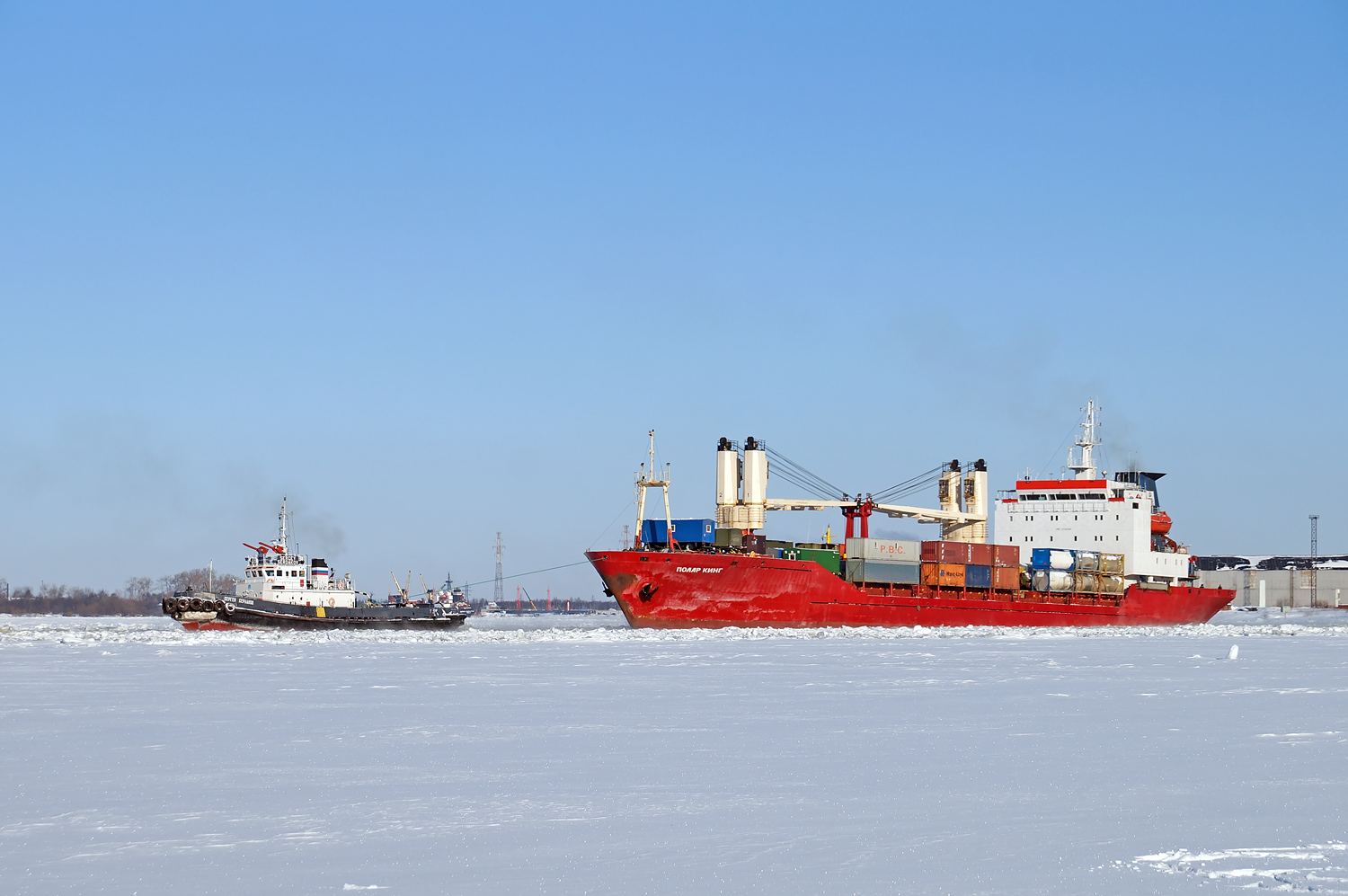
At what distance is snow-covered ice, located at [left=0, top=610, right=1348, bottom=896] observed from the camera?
7629mm

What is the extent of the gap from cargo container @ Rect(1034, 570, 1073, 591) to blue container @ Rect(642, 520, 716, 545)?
18.1 metres

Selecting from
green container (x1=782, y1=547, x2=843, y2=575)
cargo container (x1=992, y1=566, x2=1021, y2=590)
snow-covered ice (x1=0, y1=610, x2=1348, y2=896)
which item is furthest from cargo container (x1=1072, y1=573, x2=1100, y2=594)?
snow-covered ice (x1=0, y1=610, x2=1348, y2=896)

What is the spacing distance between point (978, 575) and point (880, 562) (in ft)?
20.3

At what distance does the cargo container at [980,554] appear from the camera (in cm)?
5197

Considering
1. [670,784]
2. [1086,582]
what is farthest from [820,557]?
[670,784]

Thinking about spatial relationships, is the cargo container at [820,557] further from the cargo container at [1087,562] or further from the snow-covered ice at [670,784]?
the snow-covered ice at [670,784]

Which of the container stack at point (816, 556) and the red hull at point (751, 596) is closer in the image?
the red hull at point (751, 596)

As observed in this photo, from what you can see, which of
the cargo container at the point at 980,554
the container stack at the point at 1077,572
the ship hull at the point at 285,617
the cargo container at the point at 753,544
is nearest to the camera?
the ship hull at the point at 285,617

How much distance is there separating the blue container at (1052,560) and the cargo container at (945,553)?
215 inches

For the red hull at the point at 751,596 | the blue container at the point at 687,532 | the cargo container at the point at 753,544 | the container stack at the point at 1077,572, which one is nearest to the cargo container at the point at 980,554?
the red hull at the point at 751,596

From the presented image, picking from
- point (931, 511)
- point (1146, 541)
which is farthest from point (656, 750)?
point (1146, 541)

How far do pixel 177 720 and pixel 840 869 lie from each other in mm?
10354

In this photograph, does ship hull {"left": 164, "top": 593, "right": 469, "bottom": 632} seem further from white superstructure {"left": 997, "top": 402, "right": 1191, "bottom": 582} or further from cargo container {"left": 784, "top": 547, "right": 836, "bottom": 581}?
white superstructure {"left": 997, "top": 402, "right": 1191, "bottom": 582}

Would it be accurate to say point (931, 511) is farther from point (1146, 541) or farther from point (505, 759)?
point (505, 759)
